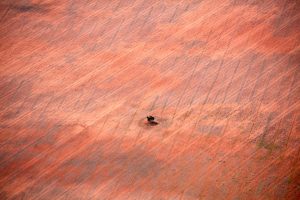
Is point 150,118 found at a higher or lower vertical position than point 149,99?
lower

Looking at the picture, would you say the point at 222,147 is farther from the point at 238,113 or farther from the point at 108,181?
the point at 108,181

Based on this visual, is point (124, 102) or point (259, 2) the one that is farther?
point (259, 2)

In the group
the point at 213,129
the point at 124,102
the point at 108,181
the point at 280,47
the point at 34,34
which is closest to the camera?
the point at 108,181

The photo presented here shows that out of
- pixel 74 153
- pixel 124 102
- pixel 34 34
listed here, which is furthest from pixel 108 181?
pixel 34 34

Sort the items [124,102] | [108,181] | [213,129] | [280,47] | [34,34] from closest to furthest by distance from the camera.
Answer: [108,181]
[213,129]
[124,102]
[280,47]
[34,34]

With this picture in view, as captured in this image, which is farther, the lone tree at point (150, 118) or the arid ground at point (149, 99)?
the lone tree at point (150, 118)

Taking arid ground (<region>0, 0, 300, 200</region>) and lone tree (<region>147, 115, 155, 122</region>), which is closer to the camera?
arid ground (<region>0, 0, 300, 200</region>)

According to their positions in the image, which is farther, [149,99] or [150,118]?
[149,99]

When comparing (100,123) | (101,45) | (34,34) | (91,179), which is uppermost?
(34,34)
